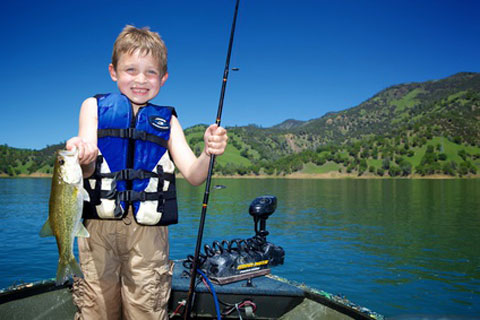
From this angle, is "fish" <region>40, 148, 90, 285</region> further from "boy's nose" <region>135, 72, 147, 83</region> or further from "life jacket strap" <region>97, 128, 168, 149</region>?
"boy's nose" <region>135, 72, 147, 83</region>

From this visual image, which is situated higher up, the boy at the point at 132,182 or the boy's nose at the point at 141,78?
the boy's nose at the point at 141,78

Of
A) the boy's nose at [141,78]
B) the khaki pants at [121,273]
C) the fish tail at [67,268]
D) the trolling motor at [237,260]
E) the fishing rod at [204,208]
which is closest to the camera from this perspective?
the fish tail at [67,268]

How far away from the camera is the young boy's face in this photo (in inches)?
124

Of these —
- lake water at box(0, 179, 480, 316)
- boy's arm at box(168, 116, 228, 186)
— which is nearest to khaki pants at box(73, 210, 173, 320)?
boy's arm at box(168, 116, 228, 186)

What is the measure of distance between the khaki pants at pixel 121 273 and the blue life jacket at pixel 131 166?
5.3 inches

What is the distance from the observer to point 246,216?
3278 centimetres

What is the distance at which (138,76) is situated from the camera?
10.5 ft

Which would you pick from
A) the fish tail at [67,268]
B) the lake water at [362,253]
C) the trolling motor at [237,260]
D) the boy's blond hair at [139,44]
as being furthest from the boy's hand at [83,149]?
the lake water at [362,253]

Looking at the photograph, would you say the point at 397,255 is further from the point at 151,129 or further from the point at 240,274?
the point at 151,129

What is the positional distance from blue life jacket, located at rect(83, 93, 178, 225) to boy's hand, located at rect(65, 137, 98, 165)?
0.48 meters

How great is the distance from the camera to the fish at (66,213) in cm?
250

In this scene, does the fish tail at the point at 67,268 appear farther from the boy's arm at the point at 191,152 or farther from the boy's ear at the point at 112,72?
the boy's ear at the point at 112,72

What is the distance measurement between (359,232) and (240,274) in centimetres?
2075

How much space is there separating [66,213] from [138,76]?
4.25 feet
